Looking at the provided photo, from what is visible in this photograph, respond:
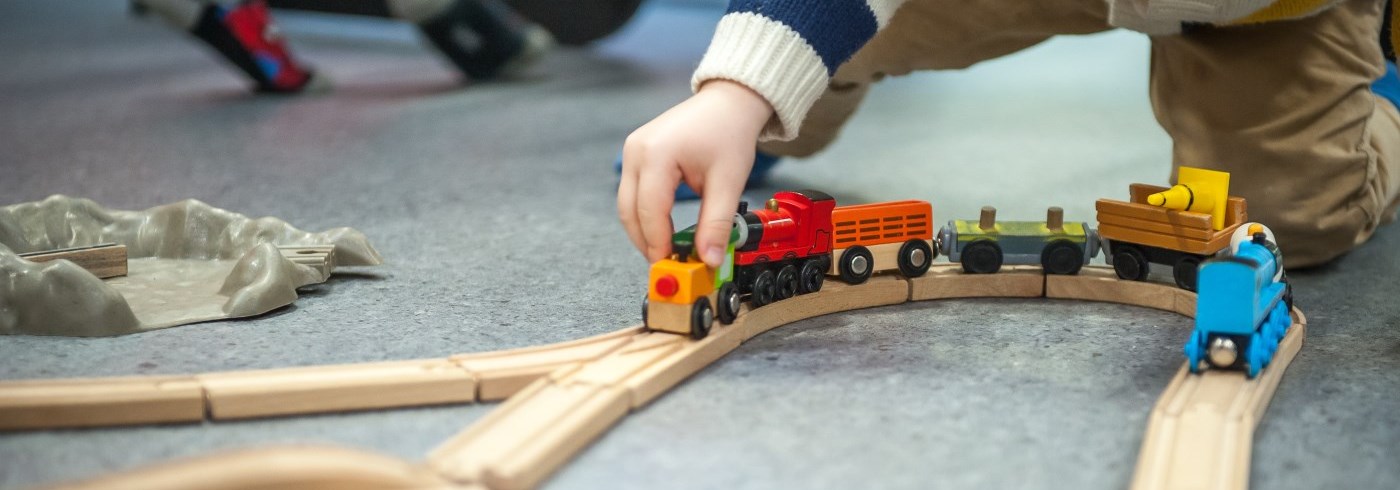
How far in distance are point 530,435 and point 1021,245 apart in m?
0.52

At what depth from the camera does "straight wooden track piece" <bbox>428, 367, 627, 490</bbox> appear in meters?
0.63

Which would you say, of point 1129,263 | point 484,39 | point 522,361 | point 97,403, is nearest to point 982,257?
point 1129,263

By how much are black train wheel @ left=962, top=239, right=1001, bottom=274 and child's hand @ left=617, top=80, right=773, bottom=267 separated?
0.28 meters

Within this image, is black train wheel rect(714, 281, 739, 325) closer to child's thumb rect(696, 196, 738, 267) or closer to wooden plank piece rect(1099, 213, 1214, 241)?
child's thumb rect(696, 196, 738, 267)

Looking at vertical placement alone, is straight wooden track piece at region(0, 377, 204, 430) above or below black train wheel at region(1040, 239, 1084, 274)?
below

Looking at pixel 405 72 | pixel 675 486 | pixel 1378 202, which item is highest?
pixel 405 72

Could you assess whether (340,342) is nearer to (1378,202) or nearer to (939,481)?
(939,481)

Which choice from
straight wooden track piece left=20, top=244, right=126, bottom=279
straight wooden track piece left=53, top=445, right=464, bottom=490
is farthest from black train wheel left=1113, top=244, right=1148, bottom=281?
straight wooden track piece left=20, top=244, right=126, bottom=279

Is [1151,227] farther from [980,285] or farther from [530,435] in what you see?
[530,435]

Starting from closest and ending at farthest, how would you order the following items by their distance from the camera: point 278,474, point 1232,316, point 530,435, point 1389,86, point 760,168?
point 278,474, point 530,435, point 1232,316, point 1389,86, point 760,168

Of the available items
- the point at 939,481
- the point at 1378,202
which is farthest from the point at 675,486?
the point at 1378,202

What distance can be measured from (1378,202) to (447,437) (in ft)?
3.18

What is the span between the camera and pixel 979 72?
105 inches

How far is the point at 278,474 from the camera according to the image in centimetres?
57
